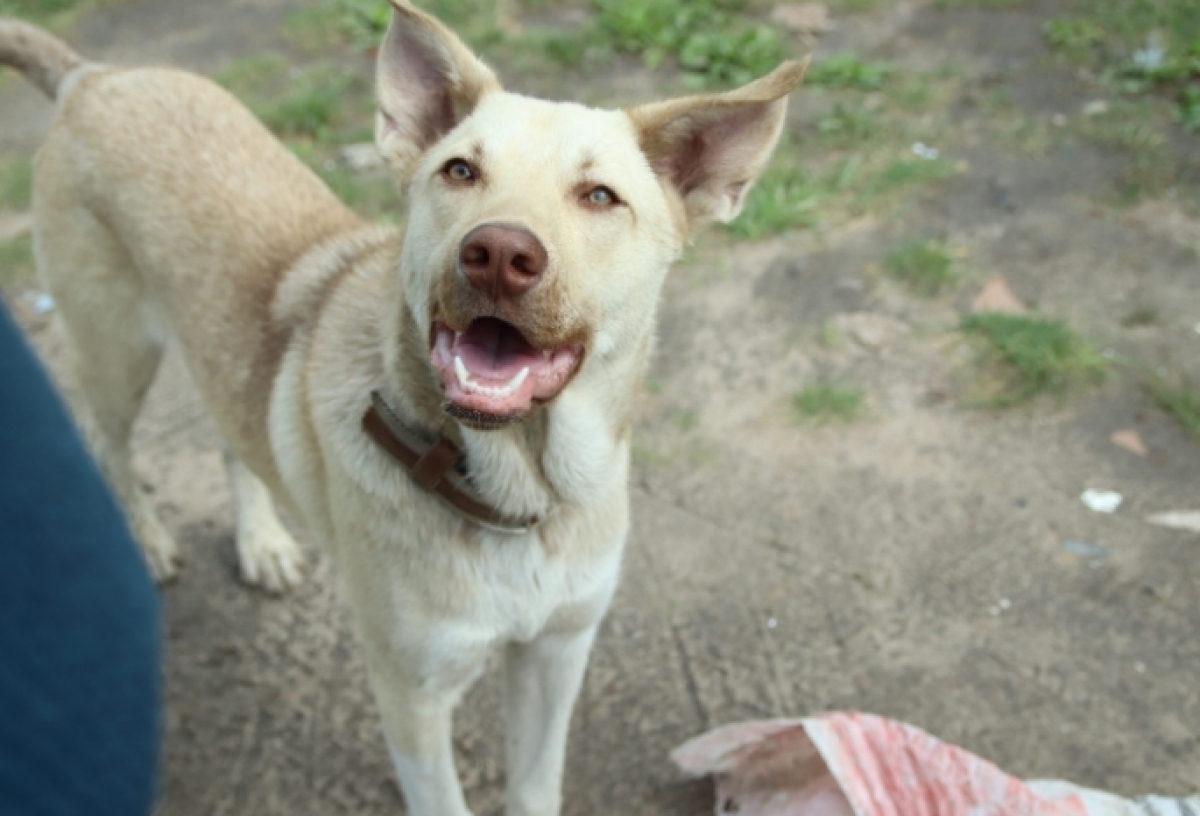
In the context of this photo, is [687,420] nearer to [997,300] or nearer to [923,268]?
[923,268]

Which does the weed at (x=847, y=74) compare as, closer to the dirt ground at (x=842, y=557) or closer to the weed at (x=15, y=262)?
the dirt ground at (x=842, y=557)

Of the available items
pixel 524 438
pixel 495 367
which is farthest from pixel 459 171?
pixel 524 438

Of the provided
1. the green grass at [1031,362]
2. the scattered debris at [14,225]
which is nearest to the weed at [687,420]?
the green grass at [1031,362]

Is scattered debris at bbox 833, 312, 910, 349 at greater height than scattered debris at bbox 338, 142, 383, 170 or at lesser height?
lesser

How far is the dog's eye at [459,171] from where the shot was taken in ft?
6.81

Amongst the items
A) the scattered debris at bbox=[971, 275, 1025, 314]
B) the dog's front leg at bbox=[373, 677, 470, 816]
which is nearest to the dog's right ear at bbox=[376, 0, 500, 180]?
the dog's front leg at bbox=[373, 677, 470, 816]

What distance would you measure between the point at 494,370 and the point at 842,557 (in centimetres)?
196

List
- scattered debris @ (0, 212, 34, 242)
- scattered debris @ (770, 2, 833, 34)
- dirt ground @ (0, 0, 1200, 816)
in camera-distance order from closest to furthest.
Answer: dirt ground @ (0, 0, 1200, 816), scattered debris @ (0, 212, 34, 242), scattered debris @ (770, 2, 833, 34)

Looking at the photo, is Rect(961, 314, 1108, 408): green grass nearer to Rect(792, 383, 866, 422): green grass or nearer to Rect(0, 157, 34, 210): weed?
Rect(792, 383, 866, 422): green grass

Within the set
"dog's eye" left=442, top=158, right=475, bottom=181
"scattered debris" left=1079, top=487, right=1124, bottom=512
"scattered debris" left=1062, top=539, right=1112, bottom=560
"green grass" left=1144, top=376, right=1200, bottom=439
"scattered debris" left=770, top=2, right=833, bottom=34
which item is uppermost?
"dog's eye" left=442, top=158, right=475, bottom=181

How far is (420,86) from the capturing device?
7.82ft

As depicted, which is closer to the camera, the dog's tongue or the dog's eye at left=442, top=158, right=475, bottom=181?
the dog's tongue

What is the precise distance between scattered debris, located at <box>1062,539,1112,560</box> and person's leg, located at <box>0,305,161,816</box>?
3157 millimetres

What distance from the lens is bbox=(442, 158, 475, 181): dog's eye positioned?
→ 6.81 feet
